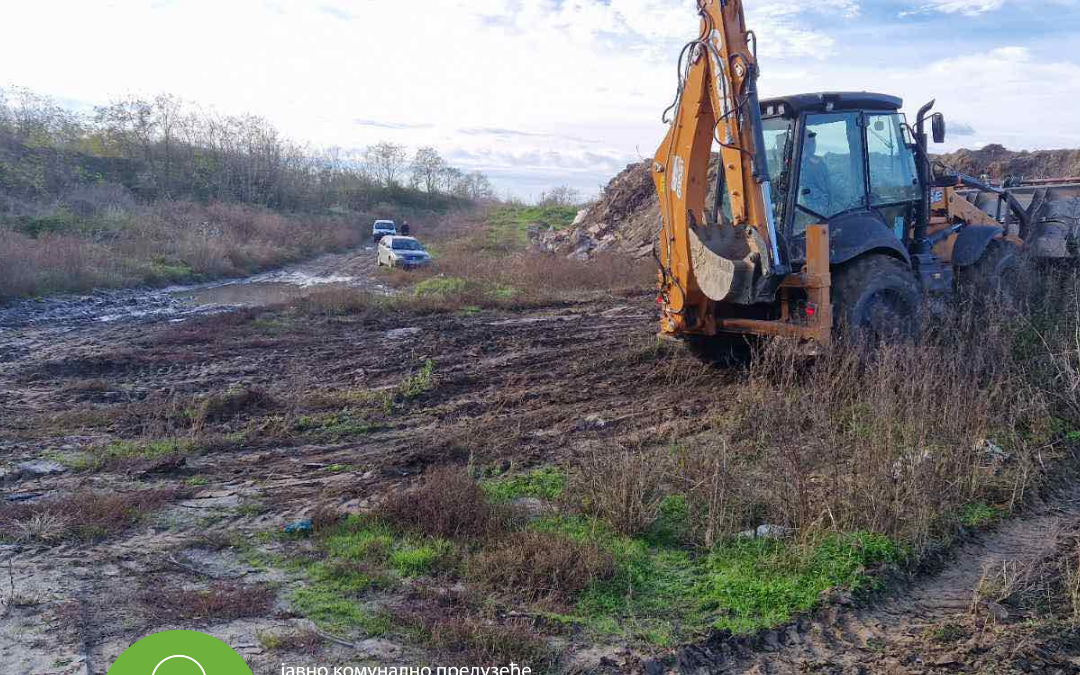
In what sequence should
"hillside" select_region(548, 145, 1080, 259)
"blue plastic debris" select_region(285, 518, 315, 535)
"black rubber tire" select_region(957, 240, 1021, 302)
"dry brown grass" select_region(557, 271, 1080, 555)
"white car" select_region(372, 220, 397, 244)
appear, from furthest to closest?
1. "white car" select_region(372, 220, 397, 244)
2. "hillside" select_region(548, 145, 1080, 259)
3. "black rubber tire" select_region(957, 240, 1021, 302)
4. "blue plastic debris" select_region(285, 518, 315, 535)
5. "dry brown grass" select_region(557, 271, 1080, 555)

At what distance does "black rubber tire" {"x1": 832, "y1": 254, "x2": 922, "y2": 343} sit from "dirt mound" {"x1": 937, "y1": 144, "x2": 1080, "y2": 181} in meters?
19.4

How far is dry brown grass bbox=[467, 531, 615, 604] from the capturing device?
14.4 ft

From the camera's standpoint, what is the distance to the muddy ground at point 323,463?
3.83 m

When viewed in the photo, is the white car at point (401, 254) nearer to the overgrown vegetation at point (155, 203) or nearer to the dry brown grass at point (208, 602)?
the overgrown vegetation at point (155, 203)

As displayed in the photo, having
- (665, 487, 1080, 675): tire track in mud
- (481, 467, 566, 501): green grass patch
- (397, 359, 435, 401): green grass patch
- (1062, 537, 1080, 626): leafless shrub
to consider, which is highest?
(397, 359, 435, 401): green grass patch

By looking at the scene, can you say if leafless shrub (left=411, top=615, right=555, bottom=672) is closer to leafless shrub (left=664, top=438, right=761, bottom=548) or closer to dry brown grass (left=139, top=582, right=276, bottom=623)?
dry brown grass (left=139, top=582, right=276, bottom=623)

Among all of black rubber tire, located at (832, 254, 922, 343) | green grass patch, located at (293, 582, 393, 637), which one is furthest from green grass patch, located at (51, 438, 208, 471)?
black rubber tire, located at (832, 254, 922, 343)

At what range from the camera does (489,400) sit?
8844mm

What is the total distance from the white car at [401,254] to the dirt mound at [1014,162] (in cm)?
1790

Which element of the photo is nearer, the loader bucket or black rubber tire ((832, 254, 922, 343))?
black rubber tire ((832, 254, 922, 343))

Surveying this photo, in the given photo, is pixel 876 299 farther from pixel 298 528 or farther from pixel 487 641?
pixel 298 528

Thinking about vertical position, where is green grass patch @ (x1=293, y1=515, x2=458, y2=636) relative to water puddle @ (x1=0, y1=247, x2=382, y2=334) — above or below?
below

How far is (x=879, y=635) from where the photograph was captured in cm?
398

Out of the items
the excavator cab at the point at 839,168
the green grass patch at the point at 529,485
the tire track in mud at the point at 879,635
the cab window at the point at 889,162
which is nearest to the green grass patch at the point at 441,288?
the excavator cab at the point at 839,168
